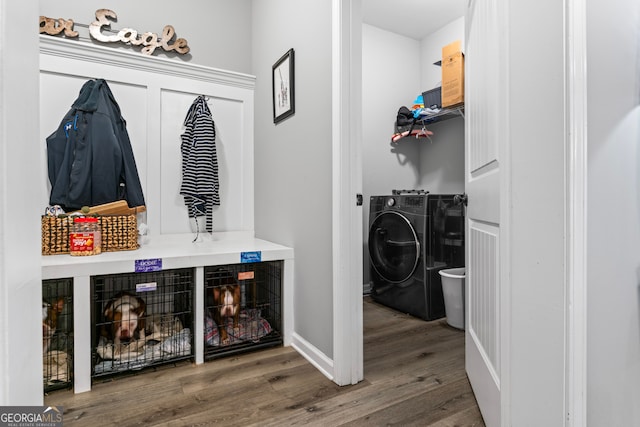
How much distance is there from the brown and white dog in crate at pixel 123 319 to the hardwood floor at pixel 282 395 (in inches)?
8.0

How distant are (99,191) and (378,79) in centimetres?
251

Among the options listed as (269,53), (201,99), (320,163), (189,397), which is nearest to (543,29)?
(320,163)

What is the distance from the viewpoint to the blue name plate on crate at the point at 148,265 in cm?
162

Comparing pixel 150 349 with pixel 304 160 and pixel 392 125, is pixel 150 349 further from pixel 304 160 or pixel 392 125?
pixel 392 125

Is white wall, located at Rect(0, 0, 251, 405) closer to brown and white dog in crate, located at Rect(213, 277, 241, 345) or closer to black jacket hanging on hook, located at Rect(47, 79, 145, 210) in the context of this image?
brown and white dog in crate, located at Rect(213, 277, 241, 345)

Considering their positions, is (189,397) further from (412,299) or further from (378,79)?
(378,79)

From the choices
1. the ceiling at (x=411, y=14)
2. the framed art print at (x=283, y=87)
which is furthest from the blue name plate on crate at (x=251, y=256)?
the ceiling at (x=411, y=14)

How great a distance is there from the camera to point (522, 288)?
0.81 metres

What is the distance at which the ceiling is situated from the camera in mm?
2832

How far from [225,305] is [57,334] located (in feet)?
2.52

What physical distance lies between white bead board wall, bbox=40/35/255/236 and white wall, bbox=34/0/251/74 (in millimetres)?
141

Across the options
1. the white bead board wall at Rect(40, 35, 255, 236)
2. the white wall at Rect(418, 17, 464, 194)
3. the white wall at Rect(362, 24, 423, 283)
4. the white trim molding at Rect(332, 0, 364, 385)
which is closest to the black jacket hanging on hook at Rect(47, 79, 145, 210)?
the white bead board wall at Rect(40, 35, 255, 236)

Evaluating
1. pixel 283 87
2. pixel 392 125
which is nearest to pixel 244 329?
pixel 283 87

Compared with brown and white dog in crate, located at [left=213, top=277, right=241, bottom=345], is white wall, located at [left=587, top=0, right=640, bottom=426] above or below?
above
